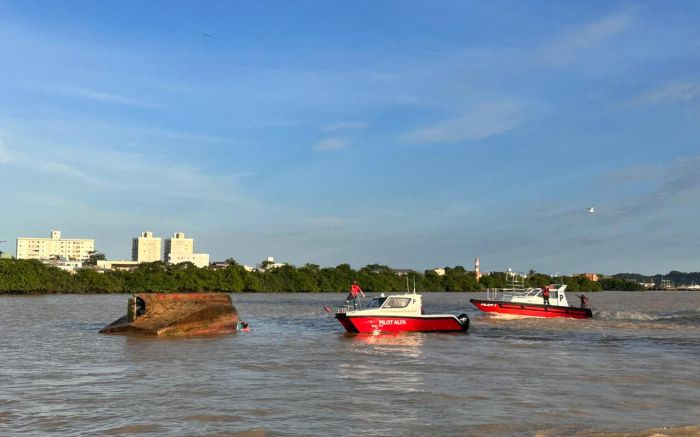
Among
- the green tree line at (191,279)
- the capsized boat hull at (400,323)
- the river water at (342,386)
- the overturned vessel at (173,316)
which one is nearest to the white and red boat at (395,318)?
the capsized boat hull at (400,323)

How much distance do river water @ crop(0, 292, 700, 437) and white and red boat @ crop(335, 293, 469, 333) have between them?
2176 millimetres

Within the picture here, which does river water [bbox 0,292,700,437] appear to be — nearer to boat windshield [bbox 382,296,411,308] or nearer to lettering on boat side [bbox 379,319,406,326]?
lettering on boat side [bbox 379,319,406,326]

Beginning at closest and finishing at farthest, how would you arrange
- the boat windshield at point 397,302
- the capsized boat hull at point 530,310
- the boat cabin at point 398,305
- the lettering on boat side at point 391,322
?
1. the lettering on boat side at point 391,322
2. the boat cabin at point 398,305
3. the boat windshield at point 397,302
4. the capsized boat hull at point 530,310

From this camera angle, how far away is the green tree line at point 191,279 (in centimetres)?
12562

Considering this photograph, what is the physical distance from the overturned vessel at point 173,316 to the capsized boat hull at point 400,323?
6439mm

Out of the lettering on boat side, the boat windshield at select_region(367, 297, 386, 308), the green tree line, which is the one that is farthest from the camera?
the green tree line

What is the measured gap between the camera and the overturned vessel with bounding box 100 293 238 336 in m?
33.1

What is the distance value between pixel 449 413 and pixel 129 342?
63.7ft

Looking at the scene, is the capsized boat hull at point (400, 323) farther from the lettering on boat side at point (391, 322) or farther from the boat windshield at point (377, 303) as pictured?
the boat windshield at point (377, 303)

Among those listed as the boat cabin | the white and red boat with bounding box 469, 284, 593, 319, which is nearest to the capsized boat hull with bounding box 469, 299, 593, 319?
the white and red boat with bounding box 469, 284, 593, 319

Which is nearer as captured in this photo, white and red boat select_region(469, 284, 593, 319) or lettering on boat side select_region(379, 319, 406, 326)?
lettering on boat side select_region(379, 319, 406, 326)

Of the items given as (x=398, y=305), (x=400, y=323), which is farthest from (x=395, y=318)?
(x=398, y=305)

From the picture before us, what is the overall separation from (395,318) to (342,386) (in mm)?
18416

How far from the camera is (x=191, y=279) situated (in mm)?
149125
